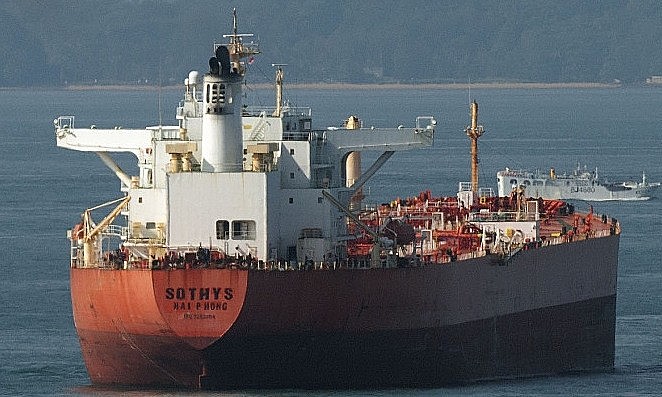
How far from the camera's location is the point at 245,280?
5278 cm

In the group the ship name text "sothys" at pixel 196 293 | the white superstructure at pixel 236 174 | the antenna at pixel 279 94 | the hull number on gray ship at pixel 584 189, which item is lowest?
the ship name text "sothys" at pixel 196 293

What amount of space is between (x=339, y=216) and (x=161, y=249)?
455cm

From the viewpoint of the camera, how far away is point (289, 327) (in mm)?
53375

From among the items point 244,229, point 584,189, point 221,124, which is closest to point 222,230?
point 244,229

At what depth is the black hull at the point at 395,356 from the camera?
53.6 meters

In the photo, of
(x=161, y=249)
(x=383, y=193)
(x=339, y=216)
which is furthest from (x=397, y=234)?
(x=383, y=193)

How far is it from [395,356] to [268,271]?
168 inches

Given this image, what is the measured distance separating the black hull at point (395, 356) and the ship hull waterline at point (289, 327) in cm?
3

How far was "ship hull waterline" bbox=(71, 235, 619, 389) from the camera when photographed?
5312cm

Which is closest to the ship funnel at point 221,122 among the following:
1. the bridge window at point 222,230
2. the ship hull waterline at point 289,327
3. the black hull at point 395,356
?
the bridge window at point 222,230

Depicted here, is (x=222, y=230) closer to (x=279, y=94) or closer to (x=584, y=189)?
(x=279, y=94)

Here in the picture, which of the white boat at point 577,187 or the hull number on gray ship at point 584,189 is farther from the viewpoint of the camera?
the hull number on gray ship at point 584,189

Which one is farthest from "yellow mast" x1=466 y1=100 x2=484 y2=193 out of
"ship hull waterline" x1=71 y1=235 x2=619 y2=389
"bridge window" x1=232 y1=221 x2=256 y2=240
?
"bridge window" x1=232 y1=221 x2=256 y2=240

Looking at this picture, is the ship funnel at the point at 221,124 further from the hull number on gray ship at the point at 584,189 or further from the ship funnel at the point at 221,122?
the hull number on gray ship at the point at 584,189
